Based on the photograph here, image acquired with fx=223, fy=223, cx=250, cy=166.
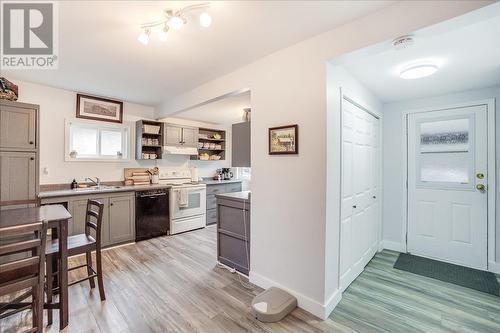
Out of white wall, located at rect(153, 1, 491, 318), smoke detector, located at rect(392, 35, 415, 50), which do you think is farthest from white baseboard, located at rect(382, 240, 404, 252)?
smoke detector, located at rect(392, 35, 415, 50)

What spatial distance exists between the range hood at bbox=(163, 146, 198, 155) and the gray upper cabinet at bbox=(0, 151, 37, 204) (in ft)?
6.50

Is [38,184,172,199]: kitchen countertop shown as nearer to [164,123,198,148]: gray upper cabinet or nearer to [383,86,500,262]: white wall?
[164,123,198,148]: gray upper cabinet

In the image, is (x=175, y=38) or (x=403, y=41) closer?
(x=403, y=41)

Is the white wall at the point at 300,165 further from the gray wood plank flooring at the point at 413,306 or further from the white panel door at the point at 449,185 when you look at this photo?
the white panel door at the point at 449,185

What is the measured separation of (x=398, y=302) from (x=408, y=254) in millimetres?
1545

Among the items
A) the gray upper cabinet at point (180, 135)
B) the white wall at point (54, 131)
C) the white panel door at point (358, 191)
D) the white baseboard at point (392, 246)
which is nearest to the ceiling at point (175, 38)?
the white wall at point (54, 131)

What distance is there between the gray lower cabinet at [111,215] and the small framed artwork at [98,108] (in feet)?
4.81

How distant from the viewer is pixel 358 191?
2695 mm

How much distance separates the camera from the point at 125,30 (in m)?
1.97

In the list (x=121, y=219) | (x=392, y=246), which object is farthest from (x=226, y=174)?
(x=392, y=246)

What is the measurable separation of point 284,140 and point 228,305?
169 centimetres

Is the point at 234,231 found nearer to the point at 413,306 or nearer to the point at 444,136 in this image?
the point at 413,306

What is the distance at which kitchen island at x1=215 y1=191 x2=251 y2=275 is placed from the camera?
271 cm

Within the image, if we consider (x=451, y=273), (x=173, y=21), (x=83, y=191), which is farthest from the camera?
(x=83, y=191)
